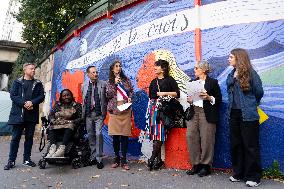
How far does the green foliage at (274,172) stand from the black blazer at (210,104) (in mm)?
1082

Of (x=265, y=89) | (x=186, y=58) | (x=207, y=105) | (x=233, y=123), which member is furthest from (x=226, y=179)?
(x=186, y=58)

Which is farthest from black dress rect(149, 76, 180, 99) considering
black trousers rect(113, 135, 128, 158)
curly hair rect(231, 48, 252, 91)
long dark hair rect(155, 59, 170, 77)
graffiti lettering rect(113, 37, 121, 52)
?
graffiti lettering rect(113, 37, 121, 52)

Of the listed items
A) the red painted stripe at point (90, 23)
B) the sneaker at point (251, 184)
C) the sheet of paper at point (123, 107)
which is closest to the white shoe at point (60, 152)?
the sheet of paper at point (123, 107)

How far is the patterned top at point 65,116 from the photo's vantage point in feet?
20.0

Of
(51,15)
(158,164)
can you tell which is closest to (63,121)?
(158,164)

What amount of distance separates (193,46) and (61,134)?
9.97 ft

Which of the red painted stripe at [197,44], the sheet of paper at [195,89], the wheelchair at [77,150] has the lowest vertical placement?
the wheelchair at [77,150]

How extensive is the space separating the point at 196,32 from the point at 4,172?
4.31m

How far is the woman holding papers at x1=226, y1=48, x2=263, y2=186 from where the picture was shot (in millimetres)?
4621

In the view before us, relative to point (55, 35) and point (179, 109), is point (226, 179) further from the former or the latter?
point (55, 35)

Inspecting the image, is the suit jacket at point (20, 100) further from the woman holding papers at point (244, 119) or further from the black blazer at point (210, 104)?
the woman holding papers at point (244, 119)

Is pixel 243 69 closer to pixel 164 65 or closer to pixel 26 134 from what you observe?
pixel 164 65

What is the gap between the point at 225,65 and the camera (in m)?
5.66

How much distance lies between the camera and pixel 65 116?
20.5ft
